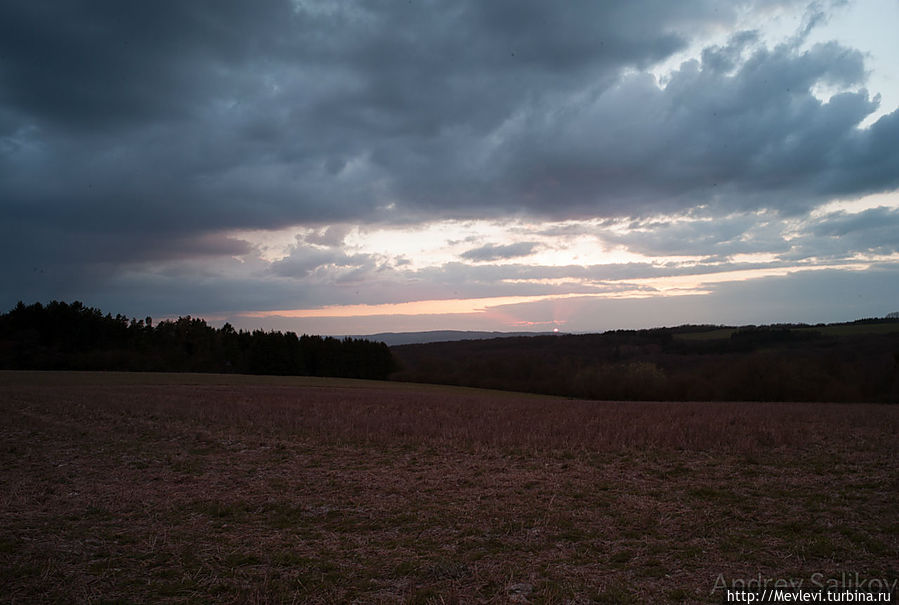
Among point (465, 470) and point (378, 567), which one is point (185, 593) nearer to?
point (378, 567)

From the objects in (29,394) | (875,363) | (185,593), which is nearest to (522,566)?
(185,593)

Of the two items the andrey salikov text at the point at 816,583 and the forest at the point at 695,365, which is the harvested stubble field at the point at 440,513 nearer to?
the andrey salikov text at the point at 816,583

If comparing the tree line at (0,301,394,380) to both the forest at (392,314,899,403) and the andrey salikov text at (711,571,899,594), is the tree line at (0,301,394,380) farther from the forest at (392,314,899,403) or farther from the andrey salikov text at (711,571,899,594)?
the andrey salikov text at (711,571,899,594)

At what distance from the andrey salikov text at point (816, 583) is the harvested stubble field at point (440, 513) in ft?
0.23

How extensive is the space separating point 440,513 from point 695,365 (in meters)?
62.5

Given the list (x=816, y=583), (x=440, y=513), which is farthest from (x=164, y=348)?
(x=816, y=583)

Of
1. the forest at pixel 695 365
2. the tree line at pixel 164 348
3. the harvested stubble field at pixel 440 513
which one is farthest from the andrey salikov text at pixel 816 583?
the tree line at pixel 164 348

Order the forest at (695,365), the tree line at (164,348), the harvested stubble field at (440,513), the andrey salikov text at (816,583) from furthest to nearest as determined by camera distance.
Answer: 1. the tree line at (164,348)
2. the forest at (695,365)
3. the harvested stubble field at (440,513)
4. the andrey salikov text at (816,583)

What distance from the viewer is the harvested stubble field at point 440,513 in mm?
A: 5742

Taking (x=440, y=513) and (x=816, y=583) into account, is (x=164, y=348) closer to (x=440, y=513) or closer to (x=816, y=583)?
(x=440, y=513)

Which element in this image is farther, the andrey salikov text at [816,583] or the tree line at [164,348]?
the tree line at [164,348]

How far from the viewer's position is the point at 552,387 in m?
65.9

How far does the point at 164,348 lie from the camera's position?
282ft

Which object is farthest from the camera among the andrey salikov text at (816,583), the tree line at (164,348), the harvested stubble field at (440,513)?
the tree line at (164,348)
